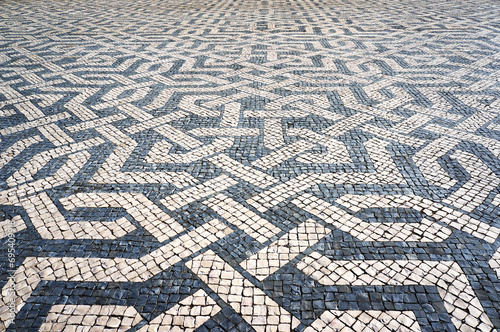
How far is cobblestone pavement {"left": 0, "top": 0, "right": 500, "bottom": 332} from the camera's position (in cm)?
223

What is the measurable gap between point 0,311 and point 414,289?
2.43 meters

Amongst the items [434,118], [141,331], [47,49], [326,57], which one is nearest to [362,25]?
[326,57]

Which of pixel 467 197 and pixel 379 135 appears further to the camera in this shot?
pixel 379 135

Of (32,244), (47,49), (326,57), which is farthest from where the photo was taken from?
(47,49)

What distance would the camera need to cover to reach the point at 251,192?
3207 millimetres

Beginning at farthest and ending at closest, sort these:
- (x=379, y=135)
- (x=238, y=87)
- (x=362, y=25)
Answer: (x=362, y=25) < (x=238, y=87) < (x=379, y=135)

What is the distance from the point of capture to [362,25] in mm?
9609

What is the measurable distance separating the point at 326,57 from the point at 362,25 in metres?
3.35

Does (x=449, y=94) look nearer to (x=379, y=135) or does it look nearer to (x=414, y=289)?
(x=379, y=135)

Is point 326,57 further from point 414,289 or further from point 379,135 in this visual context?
point 414,289

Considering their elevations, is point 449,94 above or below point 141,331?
below

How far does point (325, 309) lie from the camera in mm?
2189

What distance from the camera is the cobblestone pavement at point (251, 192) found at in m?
2.23

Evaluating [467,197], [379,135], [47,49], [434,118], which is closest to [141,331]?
[467,197]
